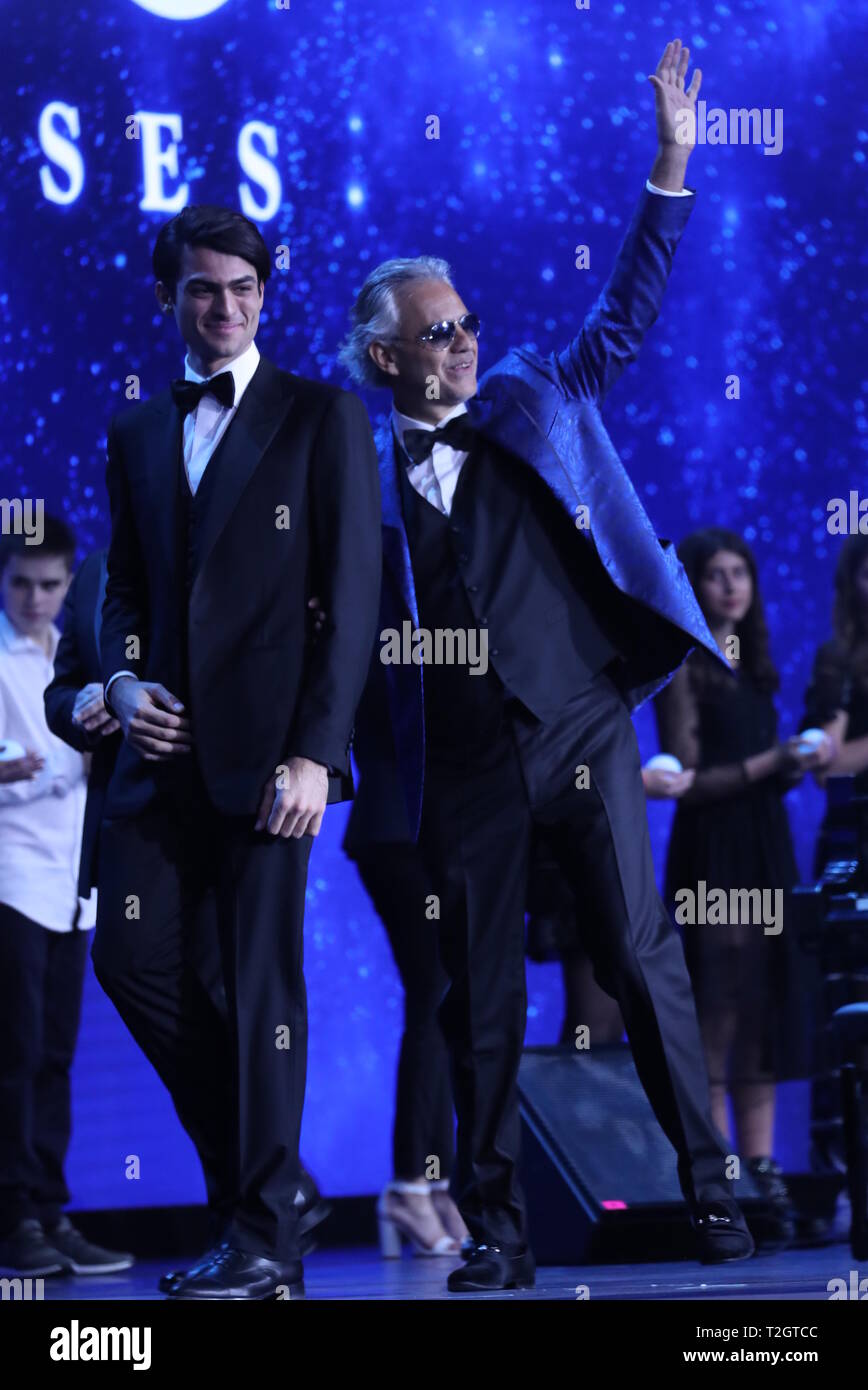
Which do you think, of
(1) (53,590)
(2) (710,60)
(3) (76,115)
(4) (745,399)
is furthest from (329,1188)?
(2) (710,60)

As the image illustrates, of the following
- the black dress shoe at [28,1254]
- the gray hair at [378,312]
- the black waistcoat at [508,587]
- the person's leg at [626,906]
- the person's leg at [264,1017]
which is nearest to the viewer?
the person's leg at [264,1017]

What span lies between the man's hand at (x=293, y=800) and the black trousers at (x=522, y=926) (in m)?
0.48

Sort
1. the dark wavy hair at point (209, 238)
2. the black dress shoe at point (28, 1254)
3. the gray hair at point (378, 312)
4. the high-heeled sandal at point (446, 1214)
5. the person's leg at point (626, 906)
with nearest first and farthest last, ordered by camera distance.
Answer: the dark wavy hair at point (209, 238) → the person's leg at point (626, 906) → the gray hair at point (378, 312) → the black dress shoe at point (28, 1254) → the high-heeled sandal at point (446, 1214)

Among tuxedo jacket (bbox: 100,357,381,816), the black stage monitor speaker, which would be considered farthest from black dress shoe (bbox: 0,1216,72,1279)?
tuxedo jacket (bbox: 100,357,381,816)

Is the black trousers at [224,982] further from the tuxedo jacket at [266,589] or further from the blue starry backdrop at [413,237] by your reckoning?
the blue starry backdrop at [413,237]

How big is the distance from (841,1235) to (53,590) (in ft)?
8.27

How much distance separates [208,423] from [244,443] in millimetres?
129

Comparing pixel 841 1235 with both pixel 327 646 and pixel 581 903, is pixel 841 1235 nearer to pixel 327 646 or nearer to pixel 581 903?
pixel 581 903

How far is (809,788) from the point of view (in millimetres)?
5824

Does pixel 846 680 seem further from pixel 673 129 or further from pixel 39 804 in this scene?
pixel 39 804

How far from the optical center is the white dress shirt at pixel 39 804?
4512 millimetres

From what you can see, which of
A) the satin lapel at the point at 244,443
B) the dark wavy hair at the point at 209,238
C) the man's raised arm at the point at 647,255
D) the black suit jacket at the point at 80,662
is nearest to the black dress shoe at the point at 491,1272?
the black suit jacket at the point at 80,662

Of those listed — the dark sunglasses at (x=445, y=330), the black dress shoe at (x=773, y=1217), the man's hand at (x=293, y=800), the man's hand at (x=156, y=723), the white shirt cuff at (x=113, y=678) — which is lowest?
the black dress shoe at (x=773, y=1217)

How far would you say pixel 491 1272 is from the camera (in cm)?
317
